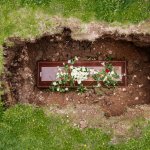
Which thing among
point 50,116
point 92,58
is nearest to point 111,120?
point 50,116

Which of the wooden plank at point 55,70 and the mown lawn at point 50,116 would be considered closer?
the mown lawn at point 50,116

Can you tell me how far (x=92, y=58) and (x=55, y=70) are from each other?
3.27 ft

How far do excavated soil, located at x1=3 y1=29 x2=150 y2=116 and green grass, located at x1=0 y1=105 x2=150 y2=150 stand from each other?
94 cm

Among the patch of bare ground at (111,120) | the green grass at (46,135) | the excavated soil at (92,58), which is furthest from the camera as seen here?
the excavated soil at (92,58)

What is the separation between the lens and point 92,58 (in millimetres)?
11977

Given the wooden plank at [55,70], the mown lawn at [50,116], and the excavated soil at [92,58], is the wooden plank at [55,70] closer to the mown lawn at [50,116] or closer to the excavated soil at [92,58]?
the excavated soil at [92,58]

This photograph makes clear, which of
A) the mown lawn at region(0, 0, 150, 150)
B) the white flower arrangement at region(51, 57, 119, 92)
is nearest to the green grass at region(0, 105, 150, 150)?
the mown lawn at region(0, 0, 150, 150)

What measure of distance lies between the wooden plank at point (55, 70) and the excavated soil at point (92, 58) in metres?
0.11

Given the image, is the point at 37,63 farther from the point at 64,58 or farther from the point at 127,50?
the point at 127,50

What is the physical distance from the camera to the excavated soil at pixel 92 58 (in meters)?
11.4

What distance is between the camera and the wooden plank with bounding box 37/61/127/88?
1188 cm

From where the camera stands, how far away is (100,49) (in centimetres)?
1187

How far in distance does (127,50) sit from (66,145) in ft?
10.2

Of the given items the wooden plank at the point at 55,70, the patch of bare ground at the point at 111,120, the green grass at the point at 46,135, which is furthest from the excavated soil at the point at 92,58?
the green grass at the point at 46,135
